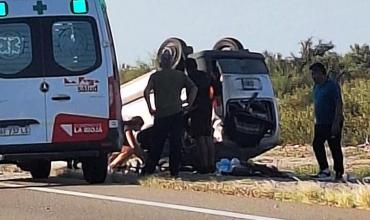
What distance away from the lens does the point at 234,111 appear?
1677 cm

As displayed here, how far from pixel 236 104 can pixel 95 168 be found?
9.07 ft

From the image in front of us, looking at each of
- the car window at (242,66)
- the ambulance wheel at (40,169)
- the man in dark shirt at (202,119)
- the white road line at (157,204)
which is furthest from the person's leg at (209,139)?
the white road line at (157,204)

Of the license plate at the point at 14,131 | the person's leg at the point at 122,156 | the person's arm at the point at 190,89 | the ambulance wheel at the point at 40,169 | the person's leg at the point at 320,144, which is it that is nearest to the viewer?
the license plate at the point at 14,131

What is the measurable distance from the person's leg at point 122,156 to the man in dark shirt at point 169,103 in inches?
57.6

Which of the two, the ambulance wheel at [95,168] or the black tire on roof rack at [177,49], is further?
the black tire on roof rack at [177,49]

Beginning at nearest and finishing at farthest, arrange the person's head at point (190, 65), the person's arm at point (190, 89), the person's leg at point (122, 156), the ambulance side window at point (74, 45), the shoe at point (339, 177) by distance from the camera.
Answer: the ambulance side window at point (74, 45) < the shoe at point (339, 177) < the person's arm at point (190, 89) < the person's head at point (190, 65) < the person's leg at point (122, 156)

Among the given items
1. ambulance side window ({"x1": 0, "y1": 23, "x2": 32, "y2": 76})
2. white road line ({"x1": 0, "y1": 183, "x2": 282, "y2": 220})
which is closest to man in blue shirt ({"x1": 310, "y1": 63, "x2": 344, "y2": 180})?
white road line ({"x1": 0, "y1": 183, "x2": 282, "y2": 220})

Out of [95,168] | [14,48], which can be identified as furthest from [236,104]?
[14,48]

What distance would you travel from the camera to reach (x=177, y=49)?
55.9 ft

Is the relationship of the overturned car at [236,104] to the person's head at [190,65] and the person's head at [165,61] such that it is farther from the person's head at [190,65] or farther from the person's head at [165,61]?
the person's head at [165,61]

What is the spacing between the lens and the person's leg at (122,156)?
1688 cm

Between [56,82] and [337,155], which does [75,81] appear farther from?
[337,155]

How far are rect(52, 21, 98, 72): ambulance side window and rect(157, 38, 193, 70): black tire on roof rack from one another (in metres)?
2.14

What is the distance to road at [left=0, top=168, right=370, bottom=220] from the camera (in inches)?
451
